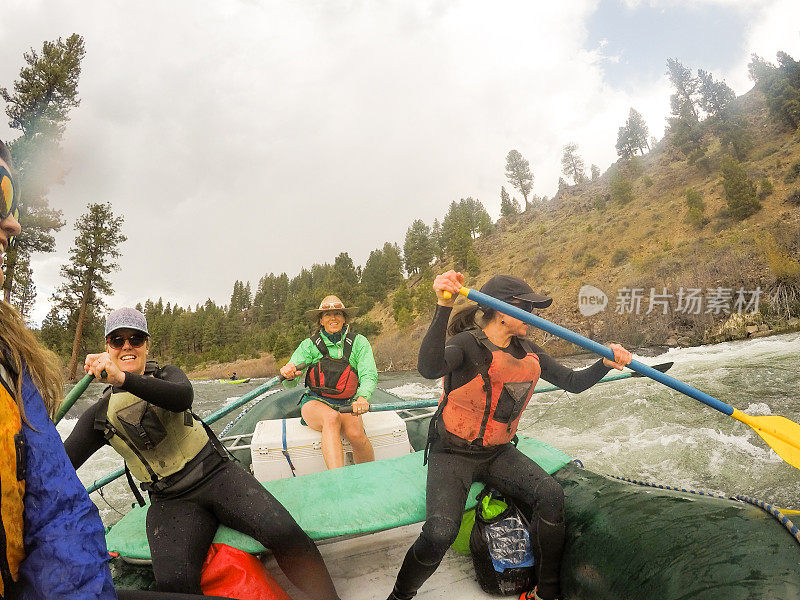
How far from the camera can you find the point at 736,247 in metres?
21.8

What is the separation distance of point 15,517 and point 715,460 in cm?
620

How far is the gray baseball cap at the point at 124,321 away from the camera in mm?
2107

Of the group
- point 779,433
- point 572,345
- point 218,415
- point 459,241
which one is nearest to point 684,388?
point 779,433

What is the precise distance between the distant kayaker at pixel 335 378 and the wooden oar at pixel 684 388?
5.46 feet

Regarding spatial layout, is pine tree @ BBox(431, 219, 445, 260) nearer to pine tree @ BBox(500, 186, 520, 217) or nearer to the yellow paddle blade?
pine tree @ BBox(500, 186, 520, 217)

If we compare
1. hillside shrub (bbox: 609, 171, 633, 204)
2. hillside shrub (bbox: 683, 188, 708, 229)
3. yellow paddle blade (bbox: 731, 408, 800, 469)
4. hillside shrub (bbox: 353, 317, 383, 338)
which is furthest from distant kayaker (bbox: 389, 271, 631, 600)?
hillside shrub (bbox: 609, 171, 633, 204)

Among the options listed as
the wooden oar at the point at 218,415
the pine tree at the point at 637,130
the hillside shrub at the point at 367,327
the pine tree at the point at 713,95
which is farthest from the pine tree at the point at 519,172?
the wooden oar at the point at 218,415

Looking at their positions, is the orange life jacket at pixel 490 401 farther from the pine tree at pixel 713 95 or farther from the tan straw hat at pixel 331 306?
the pine tree at pixel 713 95

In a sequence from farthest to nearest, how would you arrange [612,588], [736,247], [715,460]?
[736,247], [715,460], [612,588]

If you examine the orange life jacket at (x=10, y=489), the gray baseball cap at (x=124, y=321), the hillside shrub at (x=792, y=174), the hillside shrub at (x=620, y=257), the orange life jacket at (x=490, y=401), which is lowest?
the orange life jacket at (x=490, y=401)

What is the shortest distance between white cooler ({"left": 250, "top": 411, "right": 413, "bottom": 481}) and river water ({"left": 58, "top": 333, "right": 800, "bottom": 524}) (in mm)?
1589

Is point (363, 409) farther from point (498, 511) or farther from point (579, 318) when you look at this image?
point (579, 318)

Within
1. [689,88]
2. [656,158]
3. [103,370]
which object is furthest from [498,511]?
[656,158]

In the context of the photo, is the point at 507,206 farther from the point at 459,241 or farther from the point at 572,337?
the point at 572,337
